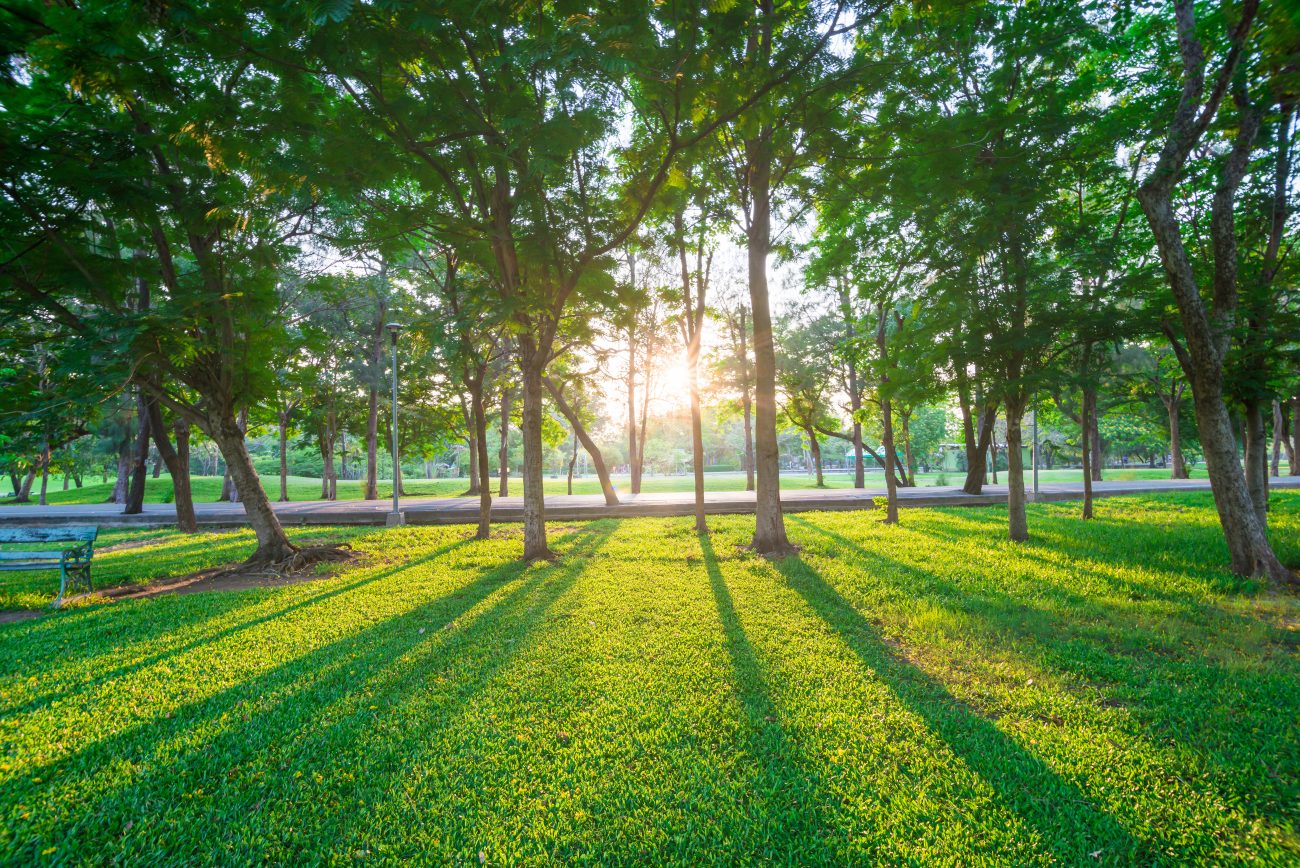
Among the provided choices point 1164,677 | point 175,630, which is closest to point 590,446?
point 175,630

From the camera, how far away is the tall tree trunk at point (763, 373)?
8.70 m

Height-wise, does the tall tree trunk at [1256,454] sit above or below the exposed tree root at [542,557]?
above

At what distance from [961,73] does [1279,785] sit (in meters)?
9.91

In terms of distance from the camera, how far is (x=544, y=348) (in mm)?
8664

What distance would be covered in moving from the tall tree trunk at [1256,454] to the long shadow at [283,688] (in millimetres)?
11294

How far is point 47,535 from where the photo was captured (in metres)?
7.14

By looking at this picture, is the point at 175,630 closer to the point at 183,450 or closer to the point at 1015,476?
the point at 183,450

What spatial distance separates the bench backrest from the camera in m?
7.05

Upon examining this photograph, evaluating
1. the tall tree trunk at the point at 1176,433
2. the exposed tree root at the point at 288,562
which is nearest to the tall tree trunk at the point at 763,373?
the exposed tree root at the point at 288,562

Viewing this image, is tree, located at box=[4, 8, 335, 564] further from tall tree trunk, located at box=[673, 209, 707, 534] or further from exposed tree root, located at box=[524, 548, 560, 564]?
tall tree trunk, located at box=[673, 209, 707, 534]

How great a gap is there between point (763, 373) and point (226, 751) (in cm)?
798

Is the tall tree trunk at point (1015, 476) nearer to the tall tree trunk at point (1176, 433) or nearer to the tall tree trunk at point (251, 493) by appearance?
the tall tree trunk at point (251, 493)

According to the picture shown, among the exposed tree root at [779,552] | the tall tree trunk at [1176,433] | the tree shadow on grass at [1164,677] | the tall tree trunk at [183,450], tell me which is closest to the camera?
the tree shadow on grass at [1164,677]

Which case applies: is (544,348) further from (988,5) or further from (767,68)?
(988,5)
